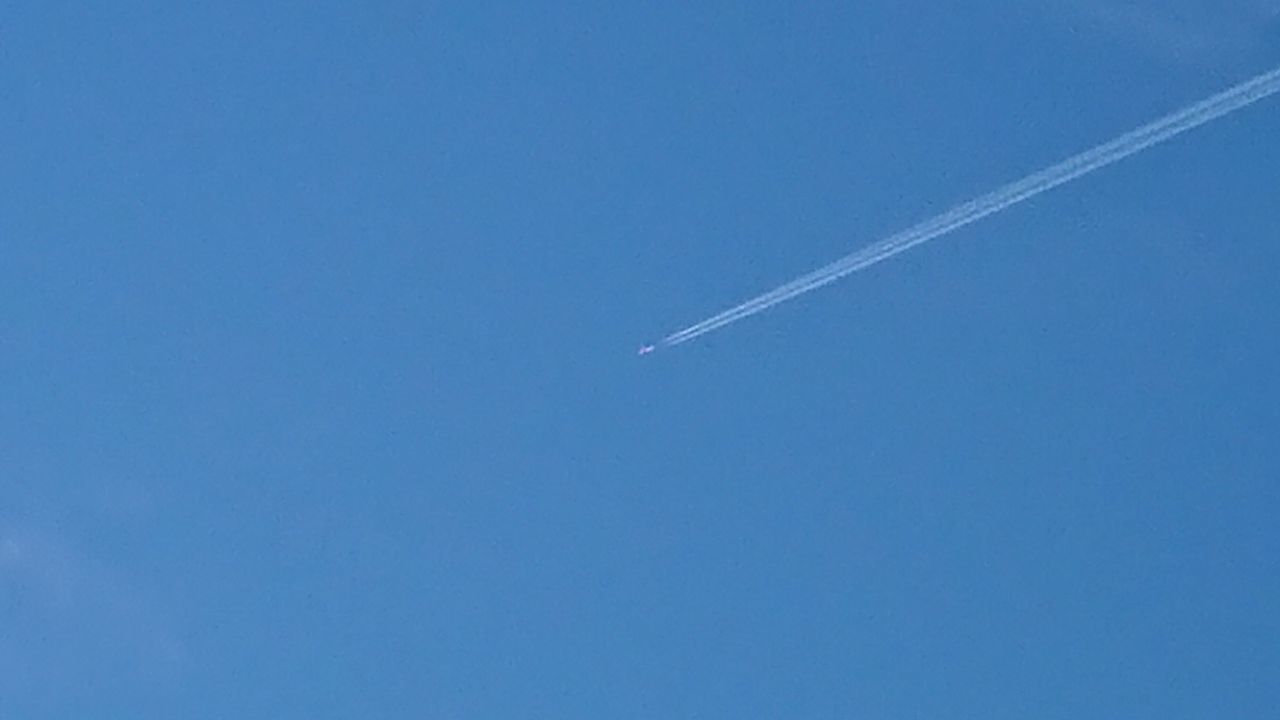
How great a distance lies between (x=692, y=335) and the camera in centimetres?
1966

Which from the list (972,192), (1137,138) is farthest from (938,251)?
(1137,138)

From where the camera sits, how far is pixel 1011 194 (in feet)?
62.5

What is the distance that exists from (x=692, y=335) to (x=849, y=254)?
1468mm

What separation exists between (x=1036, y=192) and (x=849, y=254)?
5.12 ft

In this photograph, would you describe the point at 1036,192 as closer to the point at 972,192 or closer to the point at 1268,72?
the point at 972,192

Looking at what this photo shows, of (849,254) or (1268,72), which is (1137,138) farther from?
(849,254)

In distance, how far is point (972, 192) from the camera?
19.0 m

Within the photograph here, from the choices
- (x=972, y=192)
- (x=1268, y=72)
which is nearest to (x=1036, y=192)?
(x=972, y=192)

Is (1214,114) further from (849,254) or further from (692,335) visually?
(692,335)

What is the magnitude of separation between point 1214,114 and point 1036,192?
1.50 metres

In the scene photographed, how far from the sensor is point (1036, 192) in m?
19.0

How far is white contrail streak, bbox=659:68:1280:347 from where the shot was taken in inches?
729

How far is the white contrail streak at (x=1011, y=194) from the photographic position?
18.5m

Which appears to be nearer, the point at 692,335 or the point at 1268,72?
the point at 1268,72
